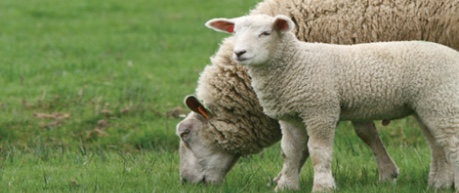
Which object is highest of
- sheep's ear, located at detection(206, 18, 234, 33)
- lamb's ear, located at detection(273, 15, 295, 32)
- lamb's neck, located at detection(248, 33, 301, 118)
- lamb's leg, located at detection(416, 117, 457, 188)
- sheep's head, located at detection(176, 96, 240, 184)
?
lamb's ear, located at detection(273, 15, 295, 32)

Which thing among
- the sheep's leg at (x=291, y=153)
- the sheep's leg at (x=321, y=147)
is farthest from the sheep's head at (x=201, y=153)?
the sheep's leg at (x=321, y=147)

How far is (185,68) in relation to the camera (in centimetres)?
1339

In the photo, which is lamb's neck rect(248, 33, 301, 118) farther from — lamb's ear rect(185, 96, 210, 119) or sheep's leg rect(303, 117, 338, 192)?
lamb's ear rect(185, 96, 210, 119)

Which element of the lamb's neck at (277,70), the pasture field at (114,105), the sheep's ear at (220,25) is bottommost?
the pasture field at (114,105)

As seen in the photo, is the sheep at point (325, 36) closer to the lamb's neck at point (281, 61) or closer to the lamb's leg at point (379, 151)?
the lamb's leg at point (379, 151)

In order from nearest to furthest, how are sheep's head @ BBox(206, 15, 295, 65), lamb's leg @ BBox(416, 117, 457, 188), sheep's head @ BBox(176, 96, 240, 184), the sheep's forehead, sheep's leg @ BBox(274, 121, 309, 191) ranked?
sheep's head @ BBox(206, 15, 295, 65) → the sheep's forehead → lamb's leg @ BBox(416, 117, 457, 188) → sheep's leg @ BBox(274, 121, 309, 191) → sheep's head @ BBox(176, 96, 240, 184)

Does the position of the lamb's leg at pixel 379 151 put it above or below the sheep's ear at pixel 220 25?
below

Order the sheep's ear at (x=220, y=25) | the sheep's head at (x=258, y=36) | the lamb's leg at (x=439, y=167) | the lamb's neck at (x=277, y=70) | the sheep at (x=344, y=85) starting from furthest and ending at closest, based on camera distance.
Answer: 1. the lamb's leg at (x=439, y=167)
2. the sheep's ear at (x=220, y=25)
3. the lamb's neck at (x=277, y=70)
4. the sheep at (x=344, y=85)
5. the sheep's head at (x=258, y=36)

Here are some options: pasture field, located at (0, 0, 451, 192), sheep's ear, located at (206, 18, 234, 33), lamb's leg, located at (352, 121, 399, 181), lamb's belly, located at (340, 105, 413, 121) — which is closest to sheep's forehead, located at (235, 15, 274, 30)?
sheep's ear, located at (206, 18, 234, 33)

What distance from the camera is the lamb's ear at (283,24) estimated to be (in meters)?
6.47

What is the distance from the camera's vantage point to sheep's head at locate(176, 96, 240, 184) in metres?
7.88

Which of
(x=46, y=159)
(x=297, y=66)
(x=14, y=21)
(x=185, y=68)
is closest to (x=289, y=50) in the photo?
(x=297, y=66)

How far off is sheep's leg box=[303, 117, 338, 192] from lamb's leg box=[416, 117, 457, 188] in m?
0.78

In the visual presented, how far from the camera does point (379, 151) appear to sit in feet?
26.0
